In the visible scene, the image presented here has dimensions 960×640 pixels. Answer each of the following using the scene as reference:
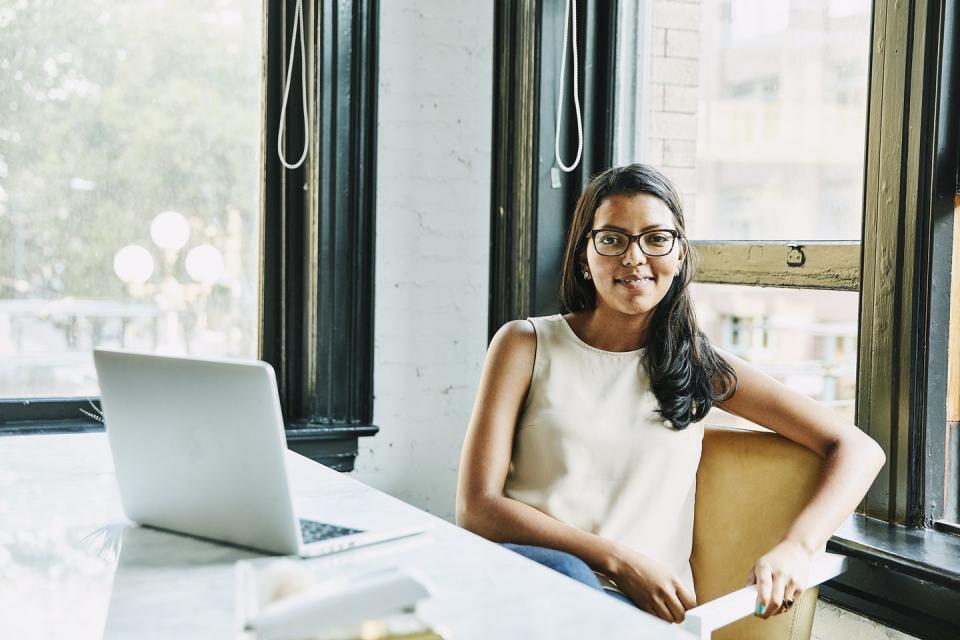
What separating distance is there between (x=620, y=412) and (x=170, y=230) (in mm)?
1539

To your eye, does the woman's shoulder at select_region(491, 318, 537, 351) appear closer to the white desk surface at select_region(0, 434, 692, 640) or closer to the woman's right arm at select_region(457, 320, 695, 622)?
the woman's right arm at select_region(457, 320, 695, 622)

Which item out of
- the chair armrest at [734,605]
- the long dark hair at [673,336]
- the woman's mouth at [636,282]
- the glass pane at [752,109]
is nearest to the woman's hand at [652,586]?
the chair armrest at [734,605]

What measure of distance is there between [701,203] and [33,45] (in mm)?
1834

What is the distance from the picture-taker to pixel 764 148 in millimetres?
2285

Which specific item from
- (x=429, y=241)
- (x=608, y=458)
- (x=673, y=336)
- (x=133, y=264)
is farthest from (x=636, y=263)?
(x=133, y=264)

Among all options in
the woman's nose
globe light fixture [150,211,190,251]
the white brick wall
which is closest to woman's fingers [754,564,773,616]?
the woman's nose

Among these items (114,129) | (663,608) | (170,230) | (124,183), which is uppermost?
(114,129)

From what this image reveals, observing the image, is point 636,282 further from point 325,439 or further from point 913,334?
point 325,439

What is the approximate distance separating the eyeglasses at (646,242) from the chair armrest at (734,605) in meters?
0.64

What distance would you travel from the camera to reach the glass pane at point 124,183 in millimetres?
2643

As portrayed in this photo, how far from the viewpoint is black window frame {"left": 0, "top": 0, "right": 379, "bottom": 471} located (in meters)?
2.83

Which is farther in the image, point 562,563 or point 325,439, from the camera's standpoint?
point 325,439

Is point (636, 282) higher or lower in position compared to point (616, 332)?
higher

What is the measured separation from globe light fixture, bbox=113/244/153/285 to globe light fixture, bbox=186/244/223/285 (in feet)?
0.38
